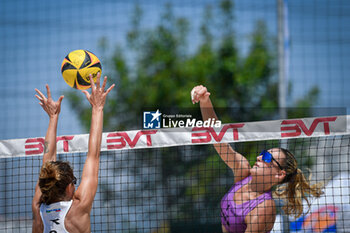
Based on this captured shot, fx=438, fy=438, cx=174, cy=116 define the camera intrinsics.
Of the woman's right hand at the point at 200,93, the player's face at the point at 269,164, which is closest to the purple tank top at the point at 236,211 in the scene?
the player's face at the point at 269,164

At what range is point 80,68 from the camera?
486cm

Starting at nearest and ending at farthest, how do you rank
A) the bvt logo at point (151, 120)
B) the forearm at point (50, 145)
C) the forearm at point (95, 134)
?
the forearm at point (95, 134)
the forearm at point (50, 145)
the bvt logo at point (151, 120)

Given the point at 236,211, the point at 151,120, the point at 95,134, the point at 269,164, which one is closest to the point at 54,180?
the point at 95,134

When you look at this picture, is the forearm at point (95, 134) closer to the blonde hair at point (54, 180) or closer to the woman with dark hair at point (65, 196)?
the woman with dark hair at point (65, 196)

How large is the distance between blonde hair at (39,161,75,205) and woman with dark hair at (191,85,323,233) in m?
1.69

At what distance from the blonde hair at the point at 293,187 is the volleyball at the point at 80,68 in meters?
2.24

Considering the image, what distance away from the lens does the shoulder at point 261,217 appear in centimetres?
429

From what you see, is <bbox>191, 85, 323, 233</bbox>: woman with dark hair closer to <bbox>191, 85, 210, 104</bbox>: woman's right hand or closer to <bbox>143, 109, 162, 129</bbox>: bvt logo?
<bbox>191, 85, 210, 104</bbox>: woman's right hand

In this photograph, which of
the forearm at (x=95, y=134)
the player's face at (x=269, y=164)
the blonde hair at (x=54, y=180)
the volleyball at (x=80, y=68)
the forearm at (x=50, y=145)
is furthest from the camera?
the volleyball at (x=80, y=68)

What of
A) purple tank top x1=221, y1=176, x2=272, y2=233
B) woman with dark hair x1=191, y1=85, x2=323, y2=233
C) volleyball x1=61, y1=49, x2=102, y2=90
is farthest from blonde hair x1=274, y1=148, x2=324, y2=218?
volleyball x1=61, y1=49, x2=102, y2=90

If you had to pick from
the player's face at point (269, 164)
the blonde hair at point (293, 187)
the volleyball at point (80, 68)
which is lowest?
the blonde hair at point (293, 187)

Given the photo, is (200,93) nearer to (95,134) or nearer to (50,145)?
(95,134)

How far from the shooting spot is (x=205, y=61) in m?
16.4

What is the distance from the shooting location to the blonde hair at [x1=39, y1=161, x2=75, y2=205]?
329 cm
